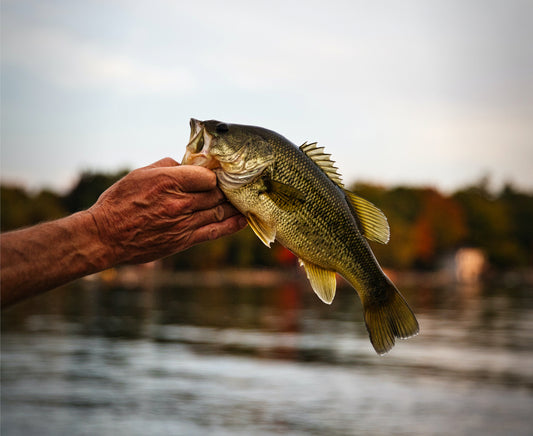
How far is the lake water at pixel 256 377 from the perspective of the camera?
89.0 ft

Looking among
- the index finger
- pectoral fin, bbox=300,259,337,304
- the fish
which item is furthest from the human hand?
pectoral fin, bbox=300,259,337,304

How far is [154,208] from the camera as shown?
3.72 metres

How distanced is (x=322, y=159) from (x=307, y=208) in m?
0.38

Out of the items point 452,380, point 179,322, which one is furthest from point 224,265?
point 452,380

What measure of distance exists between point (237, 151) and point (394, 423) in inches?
989

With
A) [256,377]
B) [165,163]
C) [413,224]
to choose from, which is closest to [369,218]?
[165,163]

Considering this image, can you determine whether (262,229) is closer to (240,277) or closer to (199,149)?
(199,149)

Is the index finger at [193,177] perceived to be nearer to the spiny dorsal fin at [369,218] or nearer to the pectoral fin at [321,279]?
the pectoral fin at [321,279]

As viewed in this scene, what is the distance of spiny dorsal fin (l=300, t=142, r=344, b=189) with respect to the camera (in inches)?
161

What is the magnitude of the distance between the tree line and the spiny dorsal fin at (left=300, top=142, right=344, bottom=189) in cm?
13106

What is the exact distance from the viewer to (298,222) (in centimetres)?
390

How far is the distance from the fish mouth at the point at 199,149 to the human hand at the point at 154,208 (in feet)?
0.29

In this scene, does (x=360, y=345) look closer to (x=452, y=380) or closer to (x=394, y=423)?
(x=452, y=380)

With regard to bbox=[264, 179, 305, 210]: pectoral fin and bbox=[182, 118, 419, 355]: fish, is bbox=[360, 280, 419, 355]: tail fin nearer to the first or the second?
bbox=[182, 118, 419, 355]: fish
